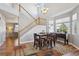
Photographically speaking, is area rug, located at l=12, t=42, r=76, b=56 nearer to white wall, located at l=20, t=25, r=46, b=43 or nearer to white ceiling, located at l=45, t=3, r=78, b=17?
white wall, located at l=20, t=25, r=46, b=43

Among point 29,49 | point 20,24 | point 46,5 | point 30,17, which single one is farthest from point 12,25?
point 46,5

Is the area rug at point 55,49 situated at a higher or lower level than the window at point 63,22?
lower

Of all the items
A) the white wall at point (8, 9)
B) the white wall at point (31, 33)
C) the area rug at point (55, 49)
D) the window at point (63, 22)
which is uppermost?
the white wall at point (8, 9)

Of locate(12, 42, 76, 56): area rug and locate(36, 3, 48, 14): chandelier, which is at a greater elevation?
locate(36, 3, 48, 14): chandelier

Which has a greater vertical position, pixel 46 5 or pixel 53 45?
pixel 46 5

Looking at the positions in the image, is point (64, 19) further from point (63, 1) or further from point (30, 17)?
point (30, 17)

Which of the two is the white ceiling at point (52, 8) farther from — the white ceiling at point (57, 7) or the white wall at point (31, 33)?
the white wall at point (31, 33)

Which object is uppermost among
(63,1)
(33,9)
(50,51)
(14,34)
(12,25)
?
(63,1)

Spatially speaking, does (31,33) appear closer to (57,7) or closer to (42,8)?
(42,8)

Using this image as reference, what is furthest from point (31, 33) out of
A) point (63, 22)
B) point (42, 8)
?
point (63, 22)

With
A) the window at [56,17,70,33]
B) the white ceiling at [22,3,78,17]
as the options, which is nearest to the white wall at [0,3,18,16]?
the white ceiling at [22,3,78,17]

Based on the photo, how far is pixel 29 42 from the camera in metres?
2.27

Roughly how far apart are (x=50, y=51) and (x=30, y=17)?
67 centimetres

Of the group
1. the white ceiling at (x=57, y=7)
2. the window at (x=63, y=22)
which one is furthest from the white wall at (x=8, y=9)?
the window at (x=63, y=22)
